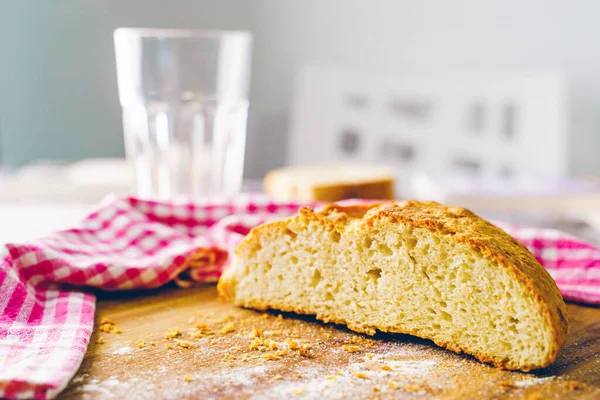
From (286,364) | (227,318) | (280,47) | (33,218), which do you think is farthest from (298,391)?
(280,47)

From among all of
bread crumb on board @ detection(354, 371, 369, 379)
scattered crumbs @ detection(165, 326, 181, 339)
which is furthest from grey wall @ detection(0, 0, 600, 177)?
bread crumb on board @ detection(354, 371, 369, 379)

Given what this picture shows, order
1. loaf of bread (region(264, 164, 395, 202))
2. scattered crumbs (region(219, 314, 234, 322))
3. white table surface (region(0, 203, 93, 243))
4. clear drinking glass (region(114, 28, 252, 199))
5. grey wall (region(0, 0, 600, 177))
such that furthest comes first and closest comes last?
grey wall (region(0, 0, 600, 177))
loaf of bread (region(264, 164, 395, 202))
clear drinking glass (region(114, 28, 252, 199))
white table surface (region(0, 203, 93, 243))
scattered crumbs (region(219, 314, 234, 322))

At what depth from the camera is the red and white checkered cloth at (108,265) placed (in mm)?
1502

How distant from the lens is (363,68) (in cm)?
518

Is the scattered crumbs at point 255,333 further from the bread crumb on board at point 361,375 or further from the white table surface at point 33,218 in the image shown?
the white table surface at point 33,218

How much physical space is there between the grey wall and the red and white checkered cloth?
2714 millimetres

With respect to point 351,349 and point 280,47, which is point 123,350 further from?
point 280,47

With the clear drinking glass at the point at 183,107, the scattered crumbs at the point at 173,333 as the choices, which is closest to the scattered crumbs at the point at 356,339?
the scattered crumbs at the point at 173,333

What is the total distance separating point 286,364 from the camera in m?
1.57

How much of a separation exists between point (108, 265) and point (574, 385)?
1213mm

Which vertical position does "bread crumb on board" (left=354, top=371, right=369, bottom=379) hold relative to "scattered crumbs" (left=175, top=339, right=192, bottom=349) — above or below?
below

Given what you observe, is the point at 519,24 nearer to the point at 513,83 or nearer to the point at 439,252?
the point at 513,83

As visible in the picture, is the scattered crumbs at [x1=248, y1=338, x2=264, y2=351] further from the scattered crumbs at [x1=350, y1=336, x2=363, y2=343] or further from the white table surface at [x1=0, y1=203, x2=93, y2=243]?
the white table surface at [x1=0, y1=203, x2=93, y2=243]

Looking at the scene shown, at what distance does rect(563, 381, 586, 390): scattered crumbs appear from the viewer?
1.46 metres
